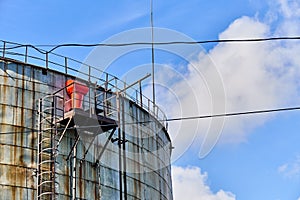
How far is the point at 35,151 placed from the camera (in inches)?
617

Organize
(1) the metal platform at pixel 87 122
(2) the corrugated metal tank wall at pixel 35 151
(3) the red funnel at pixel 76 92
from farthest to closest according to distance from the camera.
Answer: (3) the red funnel at pixel 76 92
(1) the metal platform at pixel 87 122
(2) the corrugated metal tank wall at pixel 35 151

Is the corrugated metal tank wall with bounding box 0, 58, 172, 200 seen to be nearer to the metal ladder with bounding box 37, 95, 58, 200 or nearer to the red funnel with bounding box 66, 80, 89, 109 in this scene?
the metal ladder with bounding box 37, 95, 58, 200

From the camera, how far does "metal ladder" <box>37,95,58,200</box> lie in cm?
1523

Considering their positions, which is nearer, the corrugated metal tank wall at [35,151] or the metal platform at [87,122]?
the corrugated metal tank wall at [35,151]

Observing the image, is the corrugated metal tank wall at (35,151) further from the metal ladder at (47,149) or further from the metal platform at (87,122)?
the metal platform at (87,122)

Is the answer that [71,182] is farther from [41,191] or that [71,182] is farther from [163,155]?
[163,155]

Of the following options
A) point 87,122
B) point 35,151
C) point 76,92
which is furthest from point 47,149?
point 76,92

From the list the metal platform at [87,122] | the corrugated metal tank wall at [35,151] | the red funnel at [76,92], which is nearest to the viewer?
the corrugated metal tank wall at [35,151]

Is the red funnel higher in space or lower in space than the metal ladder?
higher

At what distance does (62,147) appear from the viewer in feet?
53.3

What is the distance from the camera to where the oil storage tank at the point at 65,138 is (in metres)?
15.4

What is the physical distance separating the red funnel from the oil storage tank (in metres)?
0.03

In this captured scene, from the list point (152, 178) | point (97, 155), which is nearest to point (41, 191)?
point (97, 155)

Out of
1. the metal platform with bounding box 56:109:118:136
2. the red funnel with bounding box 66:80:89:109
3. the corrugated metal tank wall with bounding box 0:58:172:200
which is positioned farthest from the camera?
the red funnel with bounding box 66:80:89:109
